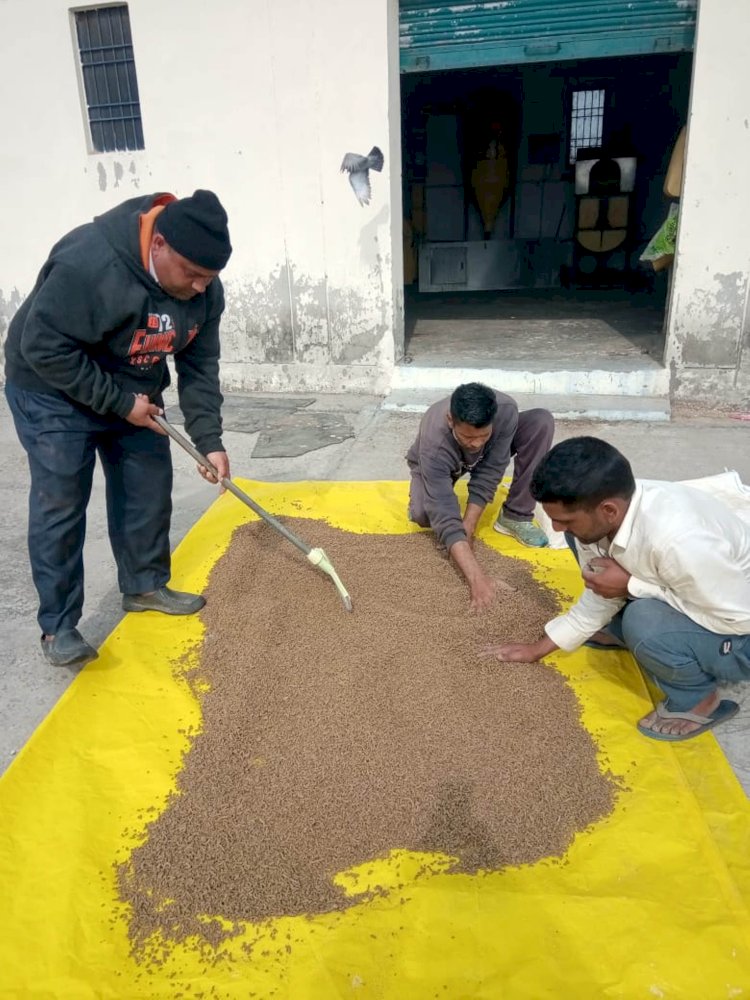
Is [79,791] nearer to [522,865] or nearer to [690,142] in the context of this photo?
[522,865]

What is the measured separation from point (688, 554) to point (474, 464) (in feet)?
4.17

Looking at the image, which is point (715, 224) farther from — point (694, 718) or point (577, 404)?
point (694, 718)

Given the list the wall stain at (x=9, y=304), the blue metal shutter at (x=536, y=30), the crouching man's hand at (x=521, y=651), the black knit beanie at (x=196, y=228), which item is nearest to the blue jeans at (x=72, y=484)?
the black knit beanie at (x=196, y=228)

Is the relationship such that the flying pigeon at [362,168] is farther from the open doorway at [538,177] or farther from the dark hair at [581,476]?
the dark hair at [581,476]

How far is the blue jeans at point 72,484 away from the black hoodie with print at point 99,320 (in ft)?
0.29

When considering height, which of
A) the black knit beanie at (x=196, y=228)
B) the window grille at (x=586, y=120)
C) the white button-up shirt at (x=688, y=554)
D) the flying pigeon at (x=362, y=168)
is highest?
the window grille at (x=586, y=120)

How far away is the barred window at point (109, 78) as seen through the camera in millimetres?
5266

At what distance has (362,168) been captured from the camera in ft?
16.4

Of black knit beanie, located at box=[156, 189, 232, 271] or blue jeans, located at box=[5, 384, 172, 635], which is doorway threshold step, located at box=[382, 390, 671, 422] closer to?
blue jeans, located at box=[5, 384, 172, 635]

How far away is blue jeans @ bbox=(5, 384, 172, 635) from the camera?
2.27 meters

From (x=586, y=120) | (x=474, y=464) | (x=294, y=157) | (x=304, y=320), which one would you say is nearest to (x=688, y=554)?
(x=474, y=464)

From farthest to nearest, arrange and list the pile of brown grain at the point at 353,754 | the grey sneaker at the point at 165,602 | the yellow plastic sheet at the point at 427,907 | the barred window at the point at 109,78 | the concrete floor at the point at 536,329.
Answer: the concrete floor at the point at 536,329
the barred window at the point at 109,78
the grey sneaker at the point at 165,602
the pile of brown grain at the point at 353,754
the yellow plastic sheet at the point at 427,907

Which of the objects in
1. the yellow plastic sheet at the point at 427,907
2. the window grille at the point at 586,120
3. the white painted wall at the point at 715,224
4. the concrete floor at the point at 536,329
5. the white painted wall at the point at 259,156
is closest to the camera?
the yellow plastic sheet at the point at 427,907

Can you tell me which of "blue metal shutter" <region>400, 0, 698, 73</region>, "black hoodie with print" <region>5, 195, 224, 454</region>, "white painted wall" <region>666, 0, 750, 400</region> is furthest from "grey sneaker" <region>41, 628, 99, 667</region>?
"blue metal shutter" <region>400, 0, 698, 73</region>
